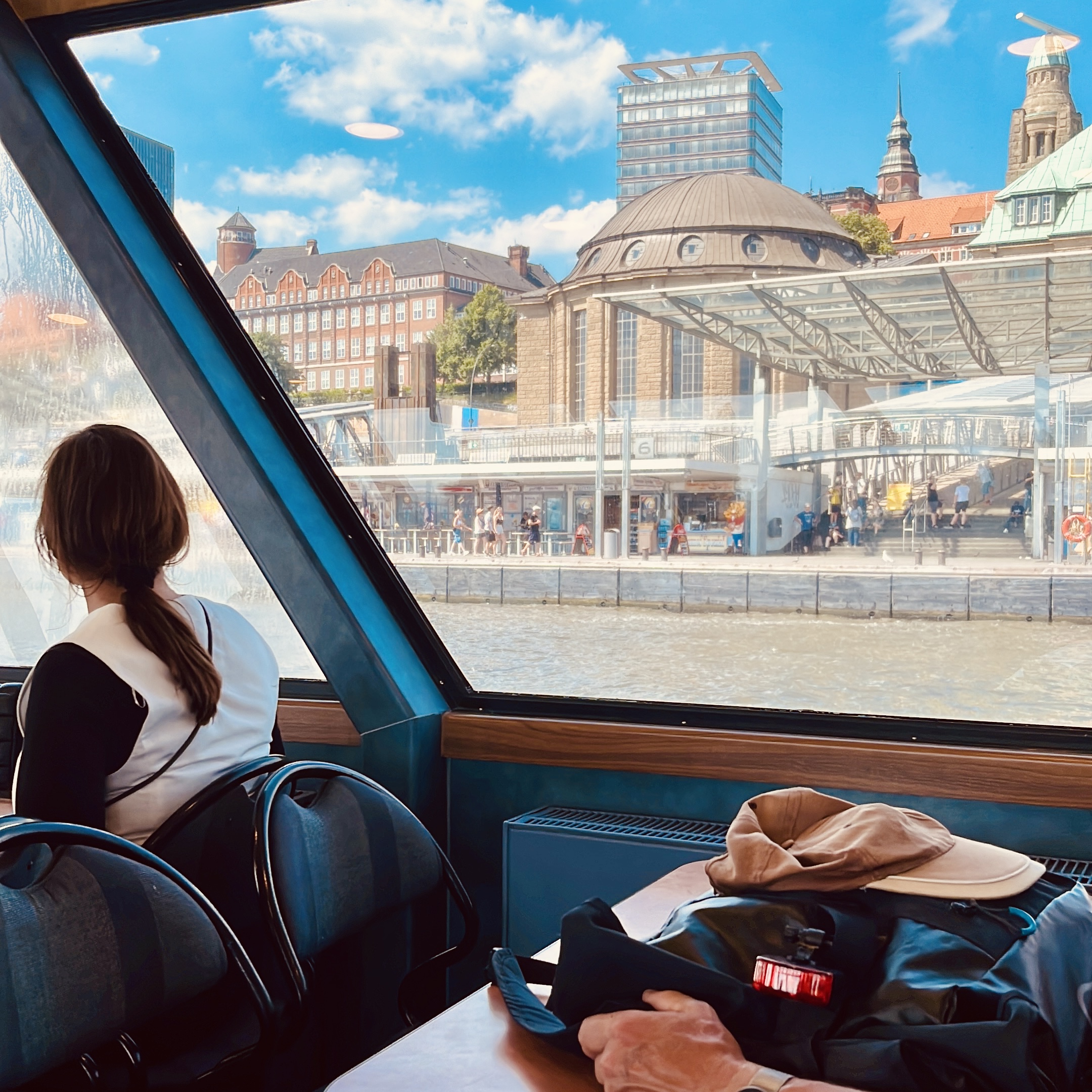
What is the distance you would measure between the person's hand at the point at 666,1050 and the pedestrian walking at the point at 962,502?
68.9 inches

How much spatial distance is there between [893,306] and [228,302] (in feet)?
5.67

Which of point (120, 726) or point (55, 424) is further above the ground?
point (55, 424)

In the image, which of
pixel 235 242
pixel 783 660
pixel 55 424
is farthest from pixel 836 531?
pixel 55 424

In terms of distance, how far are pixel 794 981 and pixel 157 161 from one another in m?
2.78

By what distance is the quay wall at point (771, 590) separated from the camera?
2.61m

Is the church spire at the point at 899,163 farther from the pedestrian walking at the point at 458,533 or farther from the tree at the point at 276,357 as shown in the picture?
the tree at the point at 276,357

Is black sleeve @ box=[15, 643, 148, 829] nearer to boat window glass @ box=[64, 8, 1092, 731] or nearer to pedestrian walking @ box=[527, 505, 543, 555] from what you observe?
boat window glass @ box=[64, 8, 1092, 731]

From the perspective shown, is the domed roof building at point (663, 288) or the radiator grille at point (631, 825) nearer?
the radiator grille at point (631, 825)

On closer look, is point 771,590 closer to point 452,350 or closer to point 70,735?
point 452,350

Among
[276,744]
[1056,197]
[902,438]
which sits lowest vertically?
[276,744]

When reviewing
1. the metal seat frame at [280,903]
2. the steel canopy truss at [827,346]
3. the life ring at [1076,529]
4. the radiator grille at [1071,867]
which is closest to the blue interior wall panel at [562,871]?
the metal seat frame at [280,903]

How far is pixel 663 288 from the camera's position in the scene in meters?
2.85

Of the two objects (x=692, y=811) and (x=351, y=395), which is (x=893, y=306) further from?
(x=351, y=395)

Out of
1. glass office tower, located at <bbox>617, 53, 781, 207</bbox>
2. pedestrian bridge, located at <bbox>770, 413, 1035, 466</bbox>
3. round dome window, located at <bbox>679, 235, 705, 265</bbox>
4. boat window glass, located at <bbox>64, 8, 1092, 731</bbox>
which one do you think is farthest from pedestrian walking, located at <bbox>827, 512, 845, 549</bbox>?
glass office tower, located at <bbox>617, 53, 781, 207</bbox>
